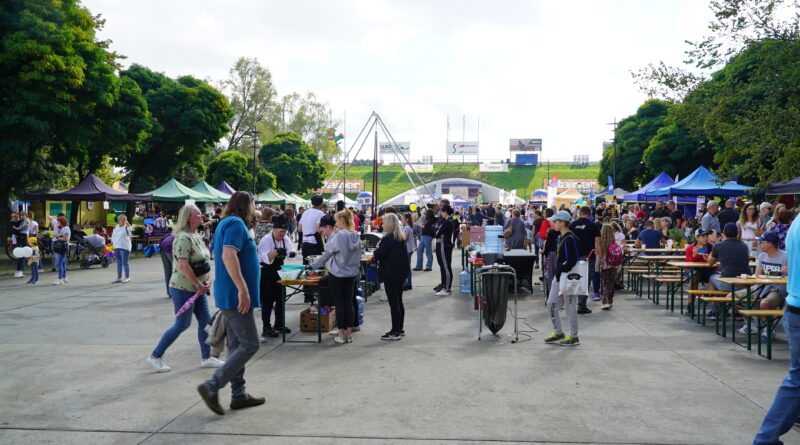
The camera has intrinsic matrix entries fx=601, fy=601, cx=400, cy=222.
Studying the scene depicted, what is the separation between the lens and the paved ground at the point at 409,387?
14.9 ft

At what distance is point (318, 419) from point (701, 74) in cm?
1808

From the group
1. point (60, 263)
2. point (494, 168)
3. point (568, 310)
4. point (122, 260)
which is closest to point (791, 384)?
point (568, 310)

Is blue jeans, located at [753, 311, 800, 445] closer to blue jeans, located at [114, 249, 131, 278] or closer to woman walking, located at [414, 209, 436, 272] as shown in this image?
woman walking, located at [414, 209, 436, 272]

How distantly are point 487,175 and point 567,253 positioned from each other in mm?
112859

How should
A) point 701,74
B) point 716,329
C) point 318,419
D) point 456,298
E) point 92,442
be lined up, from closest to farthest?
point 92,442 → point 318,419 → point 716,329 → point 456,298 → point 701,74

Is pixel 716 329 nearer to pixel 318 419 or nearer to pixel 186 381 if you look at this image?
pixel 318 419

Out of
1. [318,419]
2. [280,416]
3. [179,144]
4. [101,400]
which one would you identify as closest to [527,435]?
[318,419]

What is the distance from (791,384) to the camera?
3.83m

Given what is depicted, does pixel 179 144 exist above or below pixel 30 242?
above

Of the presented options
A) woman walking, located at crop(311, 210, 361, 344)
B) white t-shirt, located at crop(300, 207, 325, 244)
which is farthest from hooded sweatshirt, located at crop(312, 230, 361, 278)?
white t-shirt, located at crop(300, 207, 325, 244)

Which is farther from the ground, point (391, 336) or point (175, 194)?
point (175, 194)

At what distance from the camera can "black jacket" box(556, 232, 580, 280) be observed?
24.6 ft

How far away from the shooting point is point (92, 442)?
4336 mm

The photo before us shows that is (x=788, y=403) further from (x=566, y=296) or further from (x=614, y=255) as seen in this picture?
(x=614, y=255)
